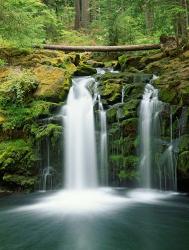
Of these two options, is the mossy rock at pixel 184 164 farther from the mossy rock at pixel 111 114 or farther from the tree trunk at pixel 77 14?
the tree trunk at pixel 77 14

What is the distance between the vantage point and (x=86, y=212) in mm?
9117

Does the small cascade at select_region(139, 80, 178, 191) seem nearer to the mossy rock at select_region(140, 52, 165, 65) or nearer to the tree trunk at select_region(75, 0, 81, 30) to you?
the mossy rock at select_region(140, 52, 165, 65)

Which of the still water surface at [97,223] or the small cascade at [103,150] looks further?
the small cascade at [103,150]

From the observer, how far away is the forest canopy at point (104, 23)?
35.9ft

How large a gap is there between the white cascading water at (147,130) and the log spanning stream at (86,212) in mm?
150

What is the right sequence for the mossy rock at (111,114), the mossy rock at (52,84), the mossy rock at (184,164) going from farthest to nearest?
the mossy rock at (52,84)
the mossy rock at (111,114)
the mossy rock at (184,164)

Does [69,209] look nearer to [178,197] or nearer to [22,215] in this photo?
[22,215]

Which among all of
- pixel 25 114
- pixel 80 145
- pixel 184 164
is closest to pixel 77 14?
pixel 25 114

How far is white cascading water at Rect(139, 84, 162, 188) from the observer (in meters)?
11.3

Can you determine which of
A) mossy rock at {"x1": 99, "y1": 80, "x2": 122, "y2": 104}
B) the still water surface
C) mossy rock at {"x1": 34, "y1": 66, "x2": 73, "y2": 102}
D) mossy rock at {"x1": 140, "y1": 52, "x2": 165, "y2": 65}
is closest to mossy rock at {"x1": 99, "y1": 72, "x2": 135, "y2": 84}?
mossy rock at {"x1": 99, "y1": 80, "x2": 122, "y2": 104}

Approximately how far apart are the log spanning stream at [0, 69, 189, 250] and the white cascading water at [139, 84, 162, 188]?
15 centimetres

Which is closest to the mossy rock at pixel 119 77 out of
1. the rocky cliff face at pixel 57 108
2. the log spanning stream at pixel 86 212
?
the rocky cliff face at pixel 57 108

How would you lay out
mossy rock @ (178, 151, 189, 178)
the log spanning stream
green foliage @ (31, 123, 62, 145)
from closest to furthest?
1. the log spanning stream
2. mossy rock @ (178, 151, 189, 178)
3. green foliage @ (31, 123, 62, 145)

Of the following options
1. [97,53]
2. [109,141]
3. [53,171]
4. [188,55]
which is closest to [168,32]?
[97,53]
